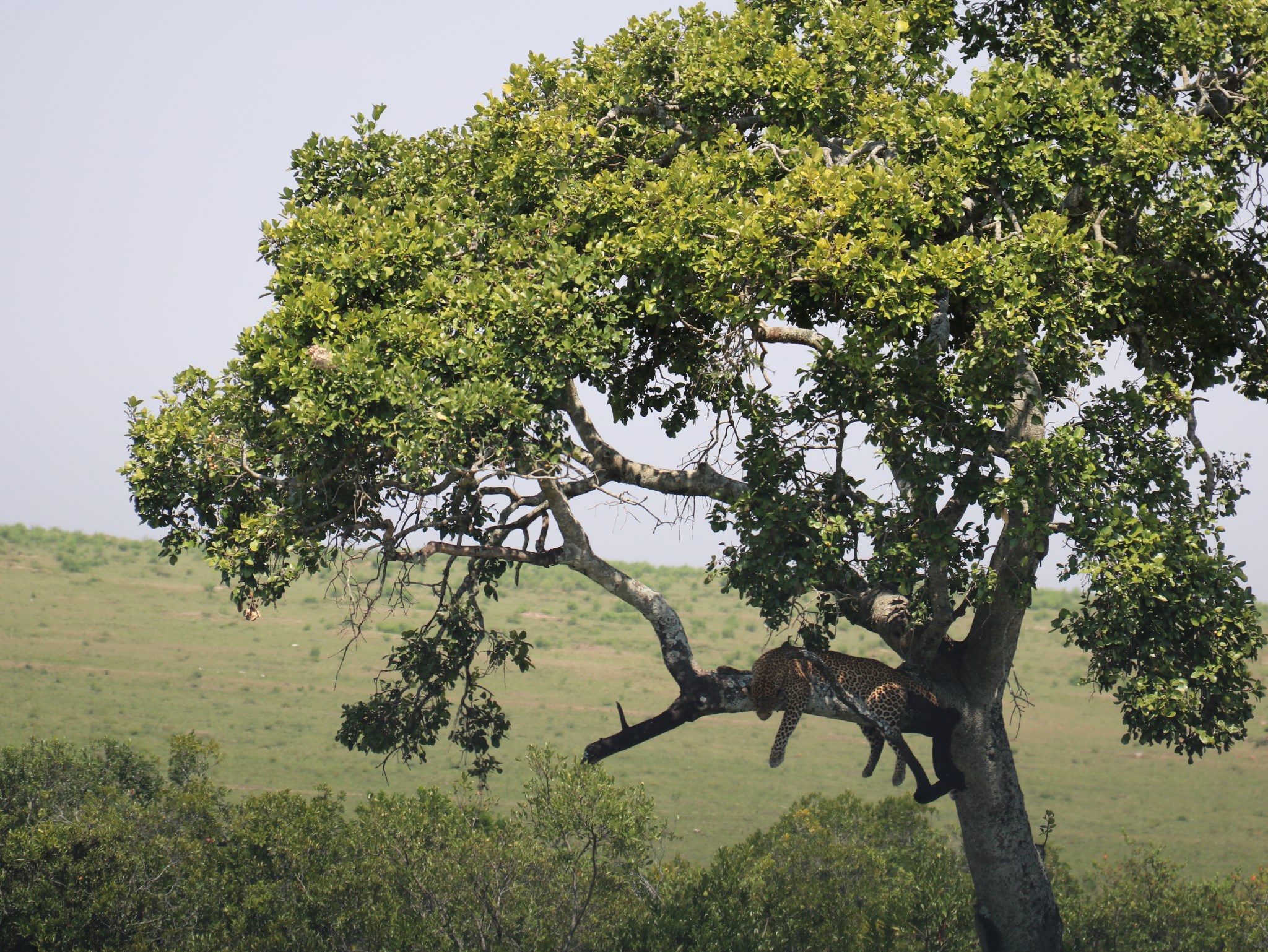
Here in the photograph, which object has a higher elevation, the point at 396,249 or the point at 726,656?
the point at 396,249

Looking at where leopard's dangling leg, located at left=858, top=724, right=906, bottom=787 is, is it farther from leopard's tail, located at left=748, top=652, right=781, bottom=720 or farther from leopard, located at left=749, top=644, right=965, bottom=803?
leopard's tail, located at left=748, top=652, right=781, bottom=720

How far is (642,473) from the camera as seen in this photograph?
1196cm

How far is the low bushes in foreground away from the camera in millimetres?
14055

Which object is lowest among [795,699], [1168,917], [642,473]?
[1168,917]

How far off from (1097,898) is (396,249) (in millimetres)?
13666

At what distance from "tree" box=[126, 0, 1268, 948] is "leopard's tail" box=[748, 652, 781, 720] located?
0.27 m

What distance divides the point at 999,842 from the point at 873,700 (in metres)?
2.14

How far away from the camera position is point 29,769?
17.6 m

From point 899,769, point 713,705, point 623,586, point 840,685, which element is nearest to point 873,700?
point 840,685

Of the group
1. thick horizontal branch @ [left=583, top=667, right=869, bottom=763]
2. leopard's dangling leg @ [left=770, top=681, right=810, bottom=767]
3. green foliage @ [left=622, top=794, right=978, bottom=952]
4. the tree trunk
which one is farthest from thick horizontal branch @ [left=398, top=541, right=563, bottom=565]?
green foliage @ [left=622, top=794, right=978, bottom=952]

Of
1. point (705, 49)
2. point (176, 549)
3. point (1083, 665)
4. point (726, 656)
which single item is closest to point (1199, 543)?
point (705, 49)

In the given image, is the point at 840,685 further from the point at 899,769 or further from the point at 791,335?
the point at 791,335

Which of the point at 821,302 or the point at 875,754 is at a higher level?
the point at 821,302

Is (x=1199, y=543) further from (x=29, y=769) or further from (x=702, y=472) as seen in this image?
(x=29, y=769)
